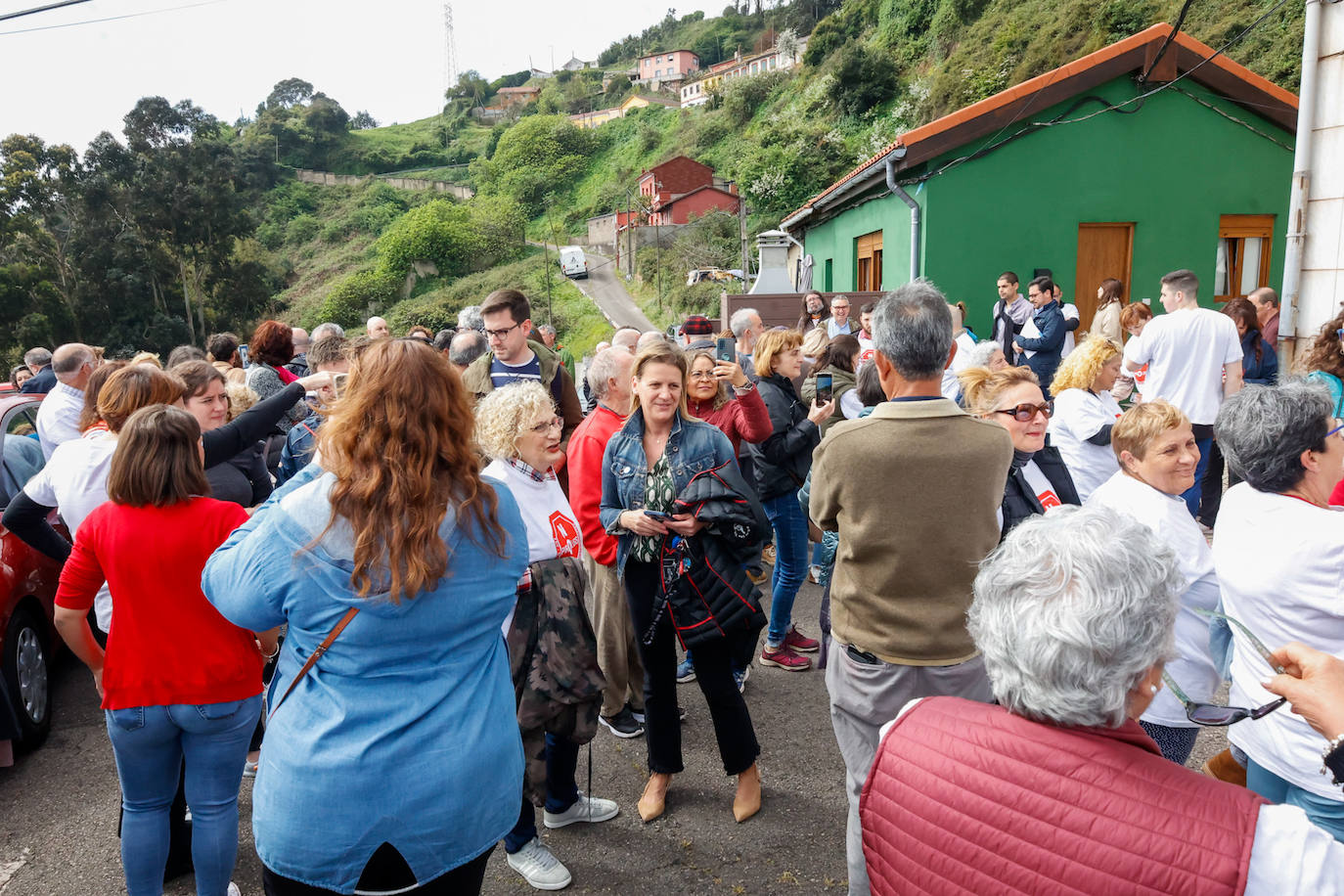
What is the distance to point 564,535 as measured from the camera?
3.04 meters

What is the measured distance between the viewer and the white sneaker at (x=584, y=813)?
131 inches

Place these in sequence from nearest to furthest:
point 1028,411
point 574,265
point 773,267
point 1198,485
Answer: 1. point 1028,411
2. point 1198,485
3. point 773,267
4. point 574,265

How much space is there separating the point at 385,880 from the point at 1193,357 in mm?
6179

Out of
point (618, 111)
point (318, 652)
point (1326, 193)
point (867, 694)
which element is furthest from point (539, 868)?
point (618, 111)

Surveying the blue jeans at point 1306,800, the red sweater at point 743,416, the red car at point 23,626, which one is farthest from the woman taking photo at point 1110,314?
the red car at point 23,626

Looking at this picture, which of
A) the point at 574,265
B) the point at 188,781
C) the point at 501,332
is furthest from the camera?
the point at 574,265

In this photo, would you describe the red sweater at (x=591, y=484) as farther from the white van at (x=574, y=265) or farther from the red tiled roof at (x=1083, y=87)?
the white van at (x=574, y=265)

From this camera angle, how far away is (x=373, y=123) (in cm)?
13588

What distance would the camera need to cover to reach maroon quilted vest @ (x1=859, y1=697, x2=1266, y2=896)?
1110 mm

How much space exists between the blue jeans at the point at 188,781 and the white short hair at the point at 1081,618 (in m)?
2.29

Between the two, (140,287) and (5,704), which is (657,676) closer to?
(5,704)

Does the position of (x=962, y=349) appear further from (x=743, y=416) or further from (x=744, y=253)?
(x=744, y=253)

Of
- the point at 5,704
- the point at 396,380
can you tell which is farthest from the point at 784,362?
the point at 5,704

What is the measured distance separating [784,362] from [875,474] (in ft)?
8.43
